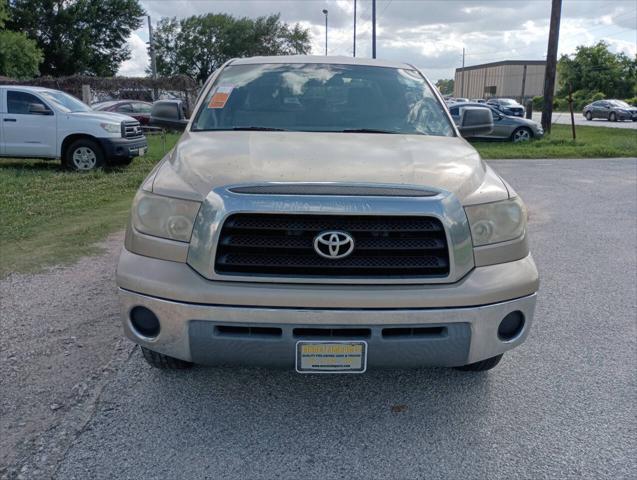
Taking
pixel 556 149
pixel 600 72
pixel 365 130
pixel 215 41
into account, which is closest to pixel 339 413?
pixel 365 130

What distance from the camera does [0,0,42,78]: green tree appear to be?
1316 inches

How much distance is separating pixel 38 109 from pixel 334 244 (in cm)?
1107

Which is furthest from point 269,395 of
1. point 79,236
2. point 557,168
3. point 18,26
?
point 18,26

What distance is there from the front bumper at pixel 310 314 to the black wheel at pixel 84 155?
983cm

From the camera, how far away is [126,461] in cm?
262

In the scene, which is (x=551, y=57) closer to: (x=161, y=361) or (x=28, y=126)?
(x=28, y=126)

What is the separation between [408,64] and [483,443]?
10.3ft

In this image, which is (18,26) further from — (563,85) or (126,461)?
(563,85)

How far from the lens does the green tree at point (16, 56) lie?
110ft

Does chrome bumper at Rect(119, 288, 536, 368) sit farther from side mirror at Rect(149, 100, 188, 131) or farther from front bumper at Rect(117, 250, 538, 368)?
side mirror at Rect(149, 100, 188, 131)

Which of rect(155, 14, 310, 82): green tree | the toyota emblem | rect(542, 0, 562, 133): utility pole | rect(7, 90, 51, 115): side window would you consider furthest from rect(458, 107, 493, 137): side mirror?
rect(155, 14, 310, 82): green tree

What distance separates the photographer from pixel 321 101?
161 inches

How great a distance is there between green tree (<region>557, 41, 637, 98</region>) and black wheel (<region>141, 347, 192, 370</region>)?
78.3 meters

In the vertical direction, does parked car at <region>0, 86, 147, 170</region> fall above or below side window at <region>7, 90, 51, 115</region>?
below
